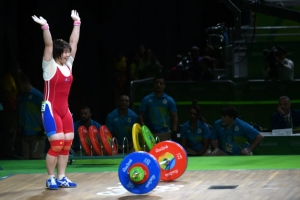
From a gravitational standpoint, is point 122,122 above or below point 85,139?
above

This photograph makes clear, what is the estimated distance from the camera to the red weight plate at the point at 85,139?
12.7m

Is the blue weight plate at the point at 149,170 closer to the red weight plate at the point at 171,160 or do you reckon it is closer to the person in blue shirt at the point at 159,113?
the red weight plate at the point at 171,160

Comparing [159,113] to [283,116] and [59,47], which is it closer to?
[283,116]

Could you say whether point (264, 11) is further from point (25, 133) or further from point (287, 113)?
point (25, 133)

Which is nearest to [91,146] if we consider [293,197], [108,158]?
[108,158]

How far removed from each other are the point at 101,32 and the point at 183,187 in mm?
12509

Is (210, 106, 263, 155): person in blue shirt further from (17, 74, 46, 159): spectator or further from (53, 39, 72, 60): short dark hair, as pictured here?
(53, 39, 72, 60): short dark hair

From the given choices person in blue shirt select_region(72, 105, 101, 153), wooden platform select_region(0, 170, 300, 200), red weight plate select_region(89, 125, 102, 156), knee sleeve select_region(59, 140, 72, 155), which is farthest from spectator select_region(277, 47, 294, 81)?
knee sleeve select_region(59, 140, 72, 155)

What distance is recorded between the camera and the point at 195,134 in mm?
14250

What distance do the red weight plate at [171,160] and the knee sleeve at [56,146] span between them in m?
1.36

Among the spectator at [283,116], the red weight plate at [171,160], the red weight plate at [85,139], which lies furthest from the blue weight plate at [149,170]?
the spectator at [283,116]

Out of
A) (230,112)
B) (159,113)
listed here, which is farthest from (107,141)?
(230,112)

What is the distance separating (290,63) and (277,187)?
23.4 feet

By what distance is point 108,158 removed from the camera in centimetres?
1268
